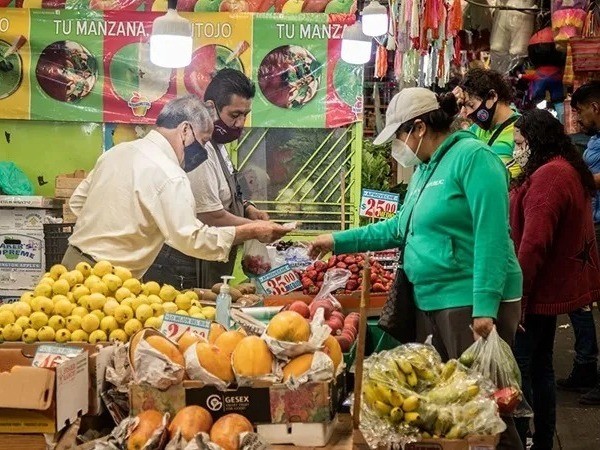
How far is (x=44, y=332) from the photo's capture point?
3836 millimetres

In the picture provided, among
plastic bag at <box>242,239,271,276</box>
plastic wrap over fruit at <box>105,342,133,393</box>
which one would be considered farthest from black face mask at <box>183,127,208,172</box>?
plastic wrap over fruit at <box>105,342,133,393</box>

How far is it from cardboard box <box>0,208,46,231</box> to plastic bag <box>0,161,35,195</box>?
0.54 ft

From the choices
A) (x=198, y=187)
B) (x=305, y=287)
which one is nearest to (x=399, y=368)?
(x=305, y=287)

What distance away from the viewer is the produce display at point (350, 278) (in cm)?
536

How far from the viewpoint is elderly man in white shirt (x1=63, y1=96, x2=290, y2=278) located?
4.96 metres

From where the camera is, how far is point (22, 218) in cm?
770

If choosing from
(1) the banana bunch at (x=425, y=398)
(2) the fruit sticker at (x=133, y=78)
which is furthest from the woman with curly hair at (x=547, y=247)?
(2) the fruit sticker at (x=133, y=78)

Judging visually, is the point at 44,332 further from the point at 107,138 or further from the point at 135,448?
the point at 107,138

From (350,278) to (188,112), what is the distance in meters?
2.47

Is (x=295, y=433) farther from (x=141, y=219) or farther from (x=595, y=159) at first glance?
(x=595, y=159)

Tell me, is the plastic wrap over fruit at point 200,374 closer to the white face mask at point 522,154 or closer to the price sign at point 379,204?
the white face mask at point 522,154

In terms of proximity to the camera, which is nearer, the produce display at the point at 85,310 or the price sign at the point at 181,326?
the price sign at the point at 181,326

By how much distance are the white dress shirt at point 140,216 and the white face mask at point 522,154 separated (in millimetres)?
1768

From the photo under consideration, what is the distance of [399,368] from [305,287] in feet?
7.66
